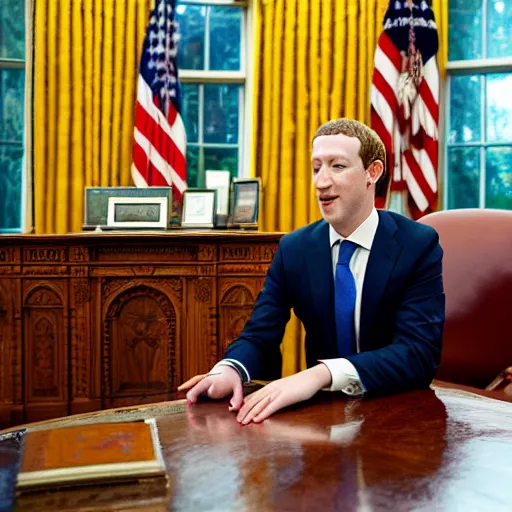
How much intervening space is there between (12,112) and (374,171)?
3.48m

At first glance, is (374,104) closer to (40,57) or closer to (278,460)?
(40,57)

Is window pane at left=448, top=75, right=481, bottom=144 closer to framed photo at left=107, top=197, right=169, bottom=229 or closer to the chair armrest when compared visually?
framed photo at left=107, top=197, right=169, bottom=229

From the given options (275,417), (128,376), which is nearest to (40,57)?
(128,376)

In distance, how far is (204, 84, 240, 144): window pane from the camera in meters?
4.53

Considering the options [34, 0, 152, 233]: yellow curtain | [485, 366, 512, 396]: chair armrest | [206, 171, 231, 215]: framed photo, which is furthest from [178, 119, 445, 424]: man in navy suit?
[34, 0, 152, 233]: yellow curtain

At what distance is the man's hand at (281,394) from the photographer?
1132mm

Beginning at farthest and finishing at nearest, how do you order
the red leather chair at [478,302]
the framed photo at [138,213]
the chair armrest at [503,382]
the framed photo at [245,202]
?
the framed photo at [245,202] → the framed photo at [138,213] → the red leather chair at [478,302] → the chair armrest at [503,382]

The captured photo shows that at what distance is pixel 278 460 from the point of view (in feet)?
2.89

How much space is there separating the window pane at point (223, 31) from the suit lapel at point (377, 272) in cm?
325

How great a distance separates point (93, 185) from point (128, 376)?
1.34 m

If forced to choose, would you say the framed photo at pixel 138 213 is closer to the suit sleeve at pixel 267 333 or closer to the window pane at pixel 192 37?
the window pane at pixel 192 37

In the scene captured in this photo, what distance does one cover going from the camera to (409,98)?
13.3ft

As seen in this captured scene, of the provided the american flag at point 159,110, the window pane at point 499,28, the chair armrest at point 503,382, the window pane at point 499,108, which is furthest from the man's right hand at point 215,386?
the window pane at point 499,28

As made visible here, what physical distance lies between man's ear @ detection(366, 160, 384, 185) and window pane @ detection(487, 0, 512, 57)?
329 centimetres
